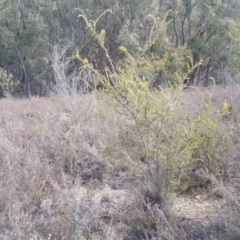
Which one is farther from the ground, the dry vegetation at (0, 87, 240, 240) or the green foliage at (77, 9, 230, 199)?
the green foliage at (77, 9, 230, 199)

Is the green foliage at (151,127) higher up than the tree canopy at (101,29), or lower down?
higher up

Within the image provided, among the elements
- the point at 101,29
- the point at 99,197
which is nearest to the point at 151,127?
the point at 99,197

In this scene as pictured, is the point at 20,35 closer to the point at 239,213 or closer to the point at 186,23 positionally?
the point at 186,23

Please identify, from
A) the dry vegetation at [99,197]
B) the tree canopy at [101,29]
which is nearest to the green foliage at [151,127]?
the dry vegetation at [99,197]

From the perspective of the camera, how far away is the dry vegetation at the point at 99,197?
4258mm

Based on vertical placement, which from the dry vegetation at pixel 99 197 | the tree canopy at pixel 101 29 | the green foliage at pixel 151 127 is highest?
the green foliage at pixel 151 127

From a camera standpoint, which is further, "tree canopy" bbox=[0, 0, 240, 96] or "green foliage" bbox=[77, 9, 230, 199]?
"tree canopy" bbox=[0, 0, 240, 96]

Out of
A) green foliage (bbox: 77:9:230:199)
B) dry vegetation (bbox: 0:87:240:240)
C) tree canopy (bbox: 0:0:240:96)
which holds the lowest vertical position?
tree canopy (bbox: 0:0:240:96)

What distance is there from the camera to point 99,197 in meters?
4.93

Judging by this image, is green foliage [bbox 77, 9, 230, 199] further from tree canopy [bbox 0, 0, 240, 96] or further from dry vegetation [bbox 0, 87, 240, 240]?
tree canopy [bbox 0, 0, 240, 96]

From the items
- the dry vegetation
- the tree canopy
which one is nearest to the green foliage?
the dry vegetation

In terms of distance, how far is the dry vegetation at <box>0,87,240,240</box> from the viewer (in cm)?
426

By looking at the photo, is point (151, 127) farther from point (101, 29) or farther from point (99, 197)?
point (101, 29)

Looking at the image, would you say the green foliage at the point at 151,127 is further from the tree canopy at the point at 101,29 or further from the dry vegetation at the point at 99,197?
the tree canopy at the point at 101,29
